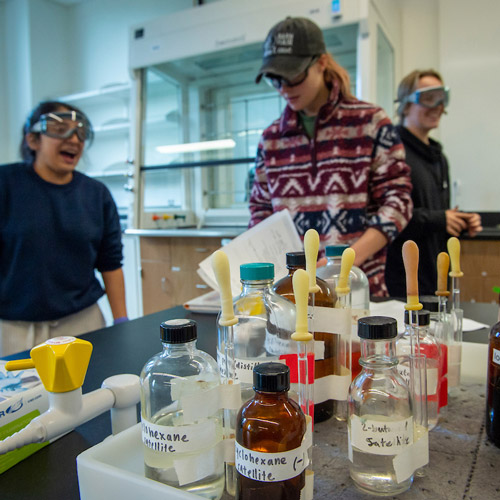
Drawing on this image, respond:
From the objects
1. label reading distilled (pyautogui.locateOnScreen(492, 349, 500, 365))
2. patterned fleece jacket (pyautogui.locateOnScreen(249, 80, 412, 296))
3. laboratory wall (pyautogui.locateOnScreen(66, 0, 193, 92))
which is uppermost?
laboratory wall (pyautogui.locateOnScreen(66, 0, 193, 92))

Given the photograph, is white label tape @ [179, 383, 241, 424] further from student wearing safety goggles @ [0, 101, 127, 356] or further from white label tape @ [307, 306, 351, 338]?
student wearing safety goggles @ [0, 101, 127, 356]

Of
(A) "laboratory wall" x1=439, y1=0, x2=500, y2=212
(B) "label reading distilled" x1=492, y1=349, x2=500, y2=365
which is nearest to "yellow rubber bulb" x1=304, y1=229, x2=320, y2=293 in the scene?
(B) "label reading distilled" x1=492, y1=349, x2=500, y2=365

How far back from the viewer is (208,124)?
3.20m

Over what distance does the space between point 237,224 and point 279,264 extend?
2198 mm

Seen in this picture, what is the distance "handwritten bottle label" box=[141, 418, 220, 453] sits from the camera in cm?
38

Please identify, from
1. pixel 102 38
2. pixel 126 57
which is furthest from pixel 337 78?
pixel 102 38

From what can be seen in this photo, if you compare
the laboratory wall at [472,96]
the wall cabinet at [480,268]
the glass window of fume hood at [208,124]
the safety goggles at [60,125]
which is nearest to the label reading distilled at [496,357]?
the safety goggles at [60,125]

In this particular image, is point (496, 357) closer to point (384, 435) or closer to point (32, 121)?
point (384, 435)

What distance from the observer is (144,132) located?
3141 millimetres

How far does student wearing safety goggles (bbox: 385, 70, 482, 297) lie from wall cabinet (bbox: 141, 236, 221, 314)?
1.35m

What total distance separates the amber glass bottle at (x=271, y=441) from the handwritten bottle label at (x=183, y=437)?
Answer: 0.03 m

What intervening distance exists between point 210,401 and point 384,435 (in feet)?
0.54

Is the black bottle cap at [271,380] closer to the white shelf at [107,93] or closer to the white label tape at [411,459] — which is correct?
the white label tape at [411,459]

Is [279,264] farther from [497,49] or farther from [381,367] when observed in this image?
[497,49]
